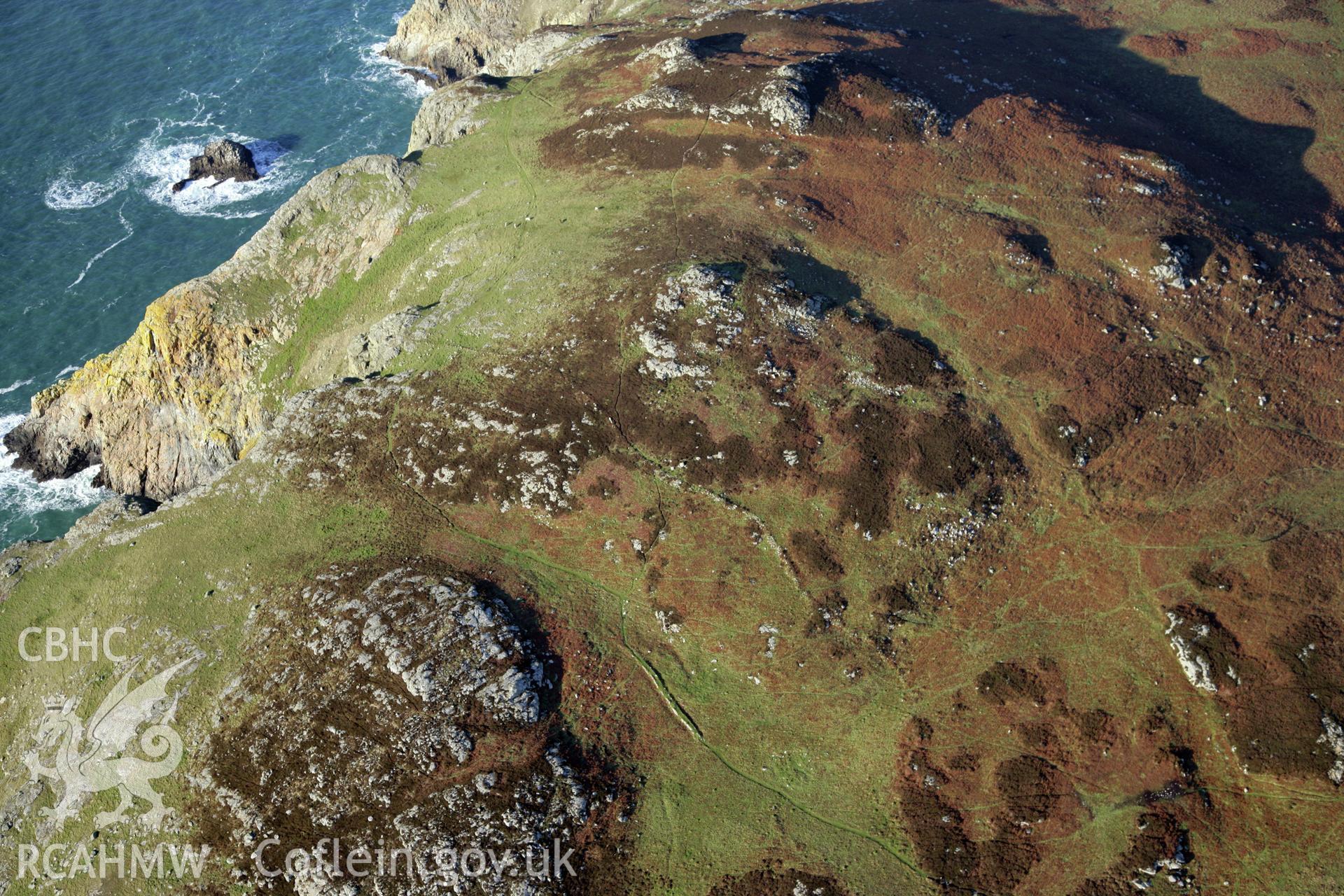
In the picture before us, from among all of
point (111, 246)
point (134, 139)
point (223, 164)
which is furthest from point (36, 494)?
point (134, 139)

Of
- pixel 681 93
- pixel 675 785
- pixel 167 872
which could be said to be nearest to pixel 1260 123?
pixel 681 93

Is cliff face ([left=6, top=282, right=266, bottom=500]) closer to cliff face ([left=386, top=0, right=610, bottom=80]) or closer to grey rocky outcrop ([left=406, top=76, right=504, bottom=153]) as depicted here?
grey rocky outcrop ([left=406, top=76, right=504, bottom=153])

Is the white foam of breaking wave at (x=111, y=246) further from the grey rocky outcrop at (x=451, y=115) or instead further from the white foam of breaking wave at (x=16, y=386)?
the grey rocky outcrop at (x=451, y=115)

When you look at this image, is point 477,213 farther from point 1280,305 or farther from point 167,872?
point 1280,305

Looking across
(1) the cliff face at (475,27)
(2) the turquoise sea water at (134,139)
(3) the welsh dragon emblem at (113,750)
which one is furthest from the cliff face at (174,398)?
(1) the cliff face at (475,27)

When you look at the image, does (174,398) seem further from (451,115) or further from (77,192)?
(77,192)

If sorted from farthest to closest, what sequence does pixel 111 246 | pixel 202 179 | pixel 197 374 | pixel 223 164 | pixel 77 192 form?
1. pixel 202 179
2. pixel 223 164
3. pixel 77 192
4. pixel 111 246
5. pixel 197 374

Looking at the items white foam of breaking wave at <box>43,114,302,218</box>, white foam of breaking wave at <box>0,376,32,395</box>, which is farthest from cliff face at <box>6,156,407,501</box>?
white foam of breaking wave at <box>43,114,302,218</box>

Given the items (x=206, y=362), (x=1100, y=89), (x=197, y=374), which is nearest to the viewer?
(x=197, y=374)
